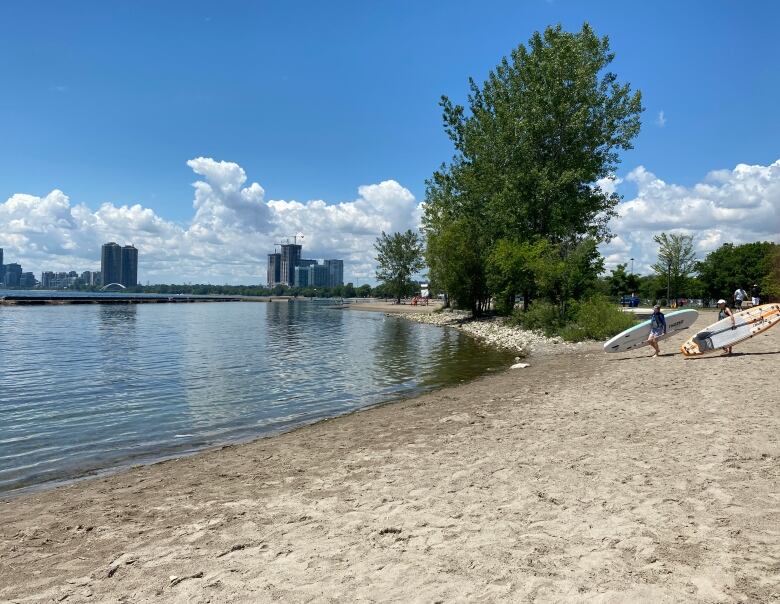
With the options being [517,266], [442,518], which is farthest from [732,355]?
[517,266]

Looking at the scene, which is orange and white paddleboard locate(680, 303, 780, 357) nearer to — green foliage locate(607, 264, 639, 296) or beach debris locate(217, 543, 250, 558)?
beach debris locate(217, 543, 250, 558)

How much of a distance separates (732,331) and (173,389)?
23.2 meters

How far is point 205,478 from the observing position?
931 centimetres

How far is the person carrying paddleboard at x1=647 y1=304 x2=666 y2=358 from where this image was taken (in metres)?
22.1

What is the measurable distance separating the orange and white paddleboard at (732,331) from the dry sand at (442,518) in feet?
30.2

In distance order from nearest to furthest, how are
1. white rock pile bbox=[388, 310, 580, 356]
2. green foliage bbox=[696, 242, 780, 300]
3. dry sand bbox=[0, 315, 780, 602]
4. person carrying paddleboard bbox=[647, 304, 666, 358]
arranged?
dry sand bbox=[0, 315, 780, 602] → person carrying paddleboard bbox=[647, 304, 666, 358] → white rock pile bbox=[388, 310, 580, 356] → green foliage bbox=[696, 242, 780, 300]

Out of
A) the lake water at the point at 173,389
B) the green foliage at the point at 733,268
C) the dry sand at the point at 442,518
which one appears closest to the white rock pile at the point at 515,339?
the lake water at the point at 173,389

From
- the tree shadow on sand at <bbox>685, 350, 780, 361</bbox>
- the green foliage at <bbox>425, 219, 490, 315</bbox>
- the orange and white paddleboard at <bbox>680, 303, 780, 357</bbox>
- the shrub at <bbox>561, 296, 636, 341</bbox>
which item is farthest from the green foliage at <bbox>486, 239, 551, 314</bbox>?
the tree shadow on sand at <bbox>685, 350, 780, 361</bbox>

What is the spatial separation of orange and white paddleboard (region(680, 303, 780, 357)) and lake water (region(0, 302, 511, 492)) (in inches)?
348

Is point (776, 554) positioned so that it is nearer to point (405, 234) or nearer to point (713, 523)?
point (713, 523)

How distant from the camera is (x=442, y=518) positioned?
6648 mm

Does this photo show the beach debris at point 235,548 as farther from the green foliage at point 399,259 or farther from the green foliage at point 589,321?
the green foliage at point 399,259

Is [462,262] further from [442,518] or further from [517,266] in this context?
[442,518]

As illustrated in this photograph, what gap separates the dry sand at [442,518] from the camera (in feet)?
16.7
